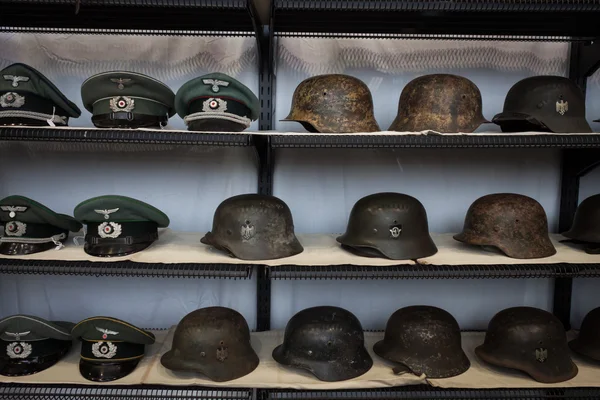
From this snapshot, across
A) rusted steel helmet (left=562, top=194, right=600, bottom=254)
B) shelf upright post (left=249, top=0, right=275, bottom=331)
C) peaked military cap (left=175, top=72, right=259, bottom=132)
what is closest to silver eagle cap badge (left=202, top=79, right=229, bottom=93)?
peaked military cap (left=175, top=72, right=259, bottom=132)

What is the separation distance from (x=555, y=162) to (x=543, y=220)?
1.82 feet

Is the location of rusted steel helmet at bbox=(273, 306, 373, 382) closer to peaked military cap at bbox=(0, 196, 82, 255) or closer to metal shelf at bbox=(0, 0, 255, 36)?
peaked military cap at bbox=(0, 196, 82, 255)

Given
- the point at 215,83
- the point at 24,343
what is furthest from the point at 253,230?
the point at 24,343

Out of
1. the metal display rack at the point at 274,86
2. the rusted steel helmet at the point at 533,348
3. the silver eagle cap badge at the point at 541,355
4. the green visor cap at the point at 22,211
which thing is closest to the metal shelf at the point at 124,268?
the metal display rack at the point at 274,86

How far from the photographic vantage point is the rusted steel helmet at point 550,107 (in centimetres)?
186

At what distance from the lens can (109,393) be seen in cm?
172

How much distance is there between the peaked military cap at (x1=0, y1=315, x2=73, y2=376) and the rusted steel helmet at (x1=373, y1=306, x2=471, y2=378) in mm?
1344

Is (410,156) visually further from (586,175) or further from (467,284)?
(586,175)

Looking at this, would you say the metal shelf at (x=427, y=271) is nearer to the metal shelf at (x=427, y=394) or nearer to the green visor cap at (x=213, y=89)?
the metal shelf at (x=427, y=394)

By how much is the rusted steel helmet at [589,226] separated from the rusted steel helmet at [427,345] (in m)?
0.65

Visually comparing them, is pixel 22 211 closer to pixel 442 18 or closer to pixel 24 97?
pixel 24 97

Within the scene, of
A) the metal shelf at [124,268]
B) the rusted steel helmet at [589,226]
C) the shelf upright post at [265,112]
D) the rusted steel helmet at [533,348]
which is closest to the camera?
the metal shelf at [124,268]

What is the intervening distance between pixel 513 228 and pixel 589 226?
1.23 ft

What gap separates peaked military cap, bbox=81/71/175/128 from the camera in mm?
1765
